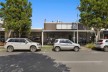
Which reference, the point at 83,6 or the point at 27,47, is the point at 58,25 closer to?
the point at 83,6

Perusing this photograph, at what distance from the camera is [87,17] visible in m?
36.3

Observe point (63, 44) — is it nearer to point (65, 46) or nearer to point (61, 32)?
point (65, 46)

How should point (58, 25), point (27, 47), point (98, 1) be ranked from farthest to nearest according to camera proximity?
point (58, 25) < point (98, 1) < point (27, 47)

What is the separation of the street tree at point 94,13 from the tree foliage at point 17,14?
8103 mm

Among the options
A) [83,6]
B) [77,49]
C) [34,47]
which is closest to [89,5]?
[83,6]

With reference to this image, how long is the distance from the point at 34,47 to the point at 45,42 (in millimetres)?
18574

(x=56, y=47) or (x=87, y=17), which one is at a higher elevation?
(x=87, y=17)

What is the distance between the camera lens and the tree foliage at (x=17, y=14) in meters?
35.2

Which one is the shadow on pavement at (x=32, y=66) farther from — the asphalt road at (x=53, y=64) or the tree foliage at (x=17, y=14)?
the tree foliage at (x=17, y=14)

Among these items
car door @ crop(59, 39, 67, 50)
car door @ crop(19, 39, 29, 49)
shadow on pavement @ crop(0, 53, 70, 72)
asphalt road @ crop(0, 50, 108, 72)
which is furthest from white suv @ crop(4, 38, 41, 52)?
shadow on pavement @ crop(0, 53, 70, 72)

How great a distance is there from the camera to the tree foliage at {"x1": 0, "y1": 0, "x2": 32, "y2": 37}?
35219mm

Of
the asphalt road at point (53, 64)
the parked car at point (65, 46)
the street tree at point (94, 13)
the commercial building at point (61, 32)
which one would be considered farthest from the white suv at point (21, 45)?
the commercial building at point (61, 32)

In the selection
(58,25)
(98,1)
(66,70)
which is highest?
(98,1)

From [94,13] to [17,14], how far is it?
11461 millimetres
